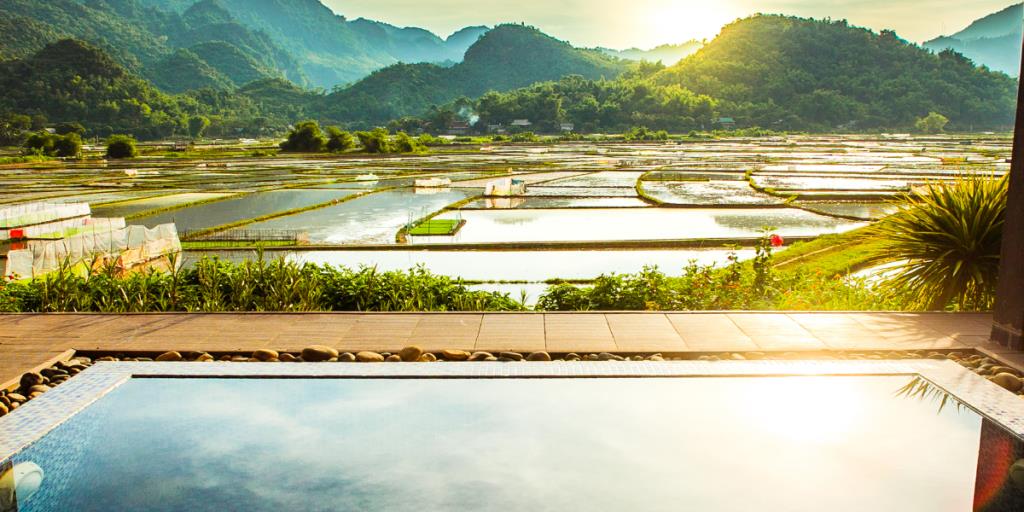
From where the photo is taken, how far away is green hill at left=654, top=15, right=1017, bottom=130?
321 feet

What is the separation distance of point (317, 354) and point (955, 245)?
6.07m

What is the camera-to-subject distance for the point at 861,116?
99250 mm

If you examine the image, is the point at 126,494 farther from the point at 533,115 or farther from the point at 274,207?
the point at 533,115

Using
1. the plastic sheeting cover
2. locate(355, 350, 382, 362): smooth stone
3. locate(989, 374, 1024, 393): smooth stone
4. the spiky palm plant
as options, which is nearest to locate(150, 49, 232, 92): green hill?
the plastic sheeting cover

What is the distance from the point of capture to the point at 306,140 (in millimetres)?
63625

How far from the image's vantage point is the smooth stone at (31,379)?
5.50 meters

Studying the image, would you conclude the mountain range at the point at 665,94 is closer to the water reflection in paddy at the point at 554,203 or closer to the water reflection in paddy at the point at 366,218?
the water reflection in paddy at the point at 366,218

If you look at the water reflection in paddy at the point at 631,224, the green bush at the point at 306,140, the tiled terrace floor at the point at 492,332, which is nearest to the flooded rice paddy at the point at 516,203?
the water reflection in paddy at the point at 631,224

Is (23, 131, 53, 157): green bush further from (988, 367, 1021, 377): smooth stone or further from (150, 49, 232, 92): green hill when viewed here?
(150, 49, 232, 92): green hill

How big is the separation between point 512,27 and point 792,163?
16374 cm

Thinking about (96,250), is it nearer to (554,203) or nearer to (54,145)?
(554,203)

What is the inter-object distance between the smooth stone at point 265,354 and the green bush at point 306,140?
59007 millimetres

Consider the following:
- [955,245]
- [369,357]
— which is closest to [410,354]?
[369,357]

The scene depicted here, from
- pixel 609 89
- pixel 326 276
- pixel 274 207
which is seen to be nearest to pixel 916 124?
pixel 609 89
